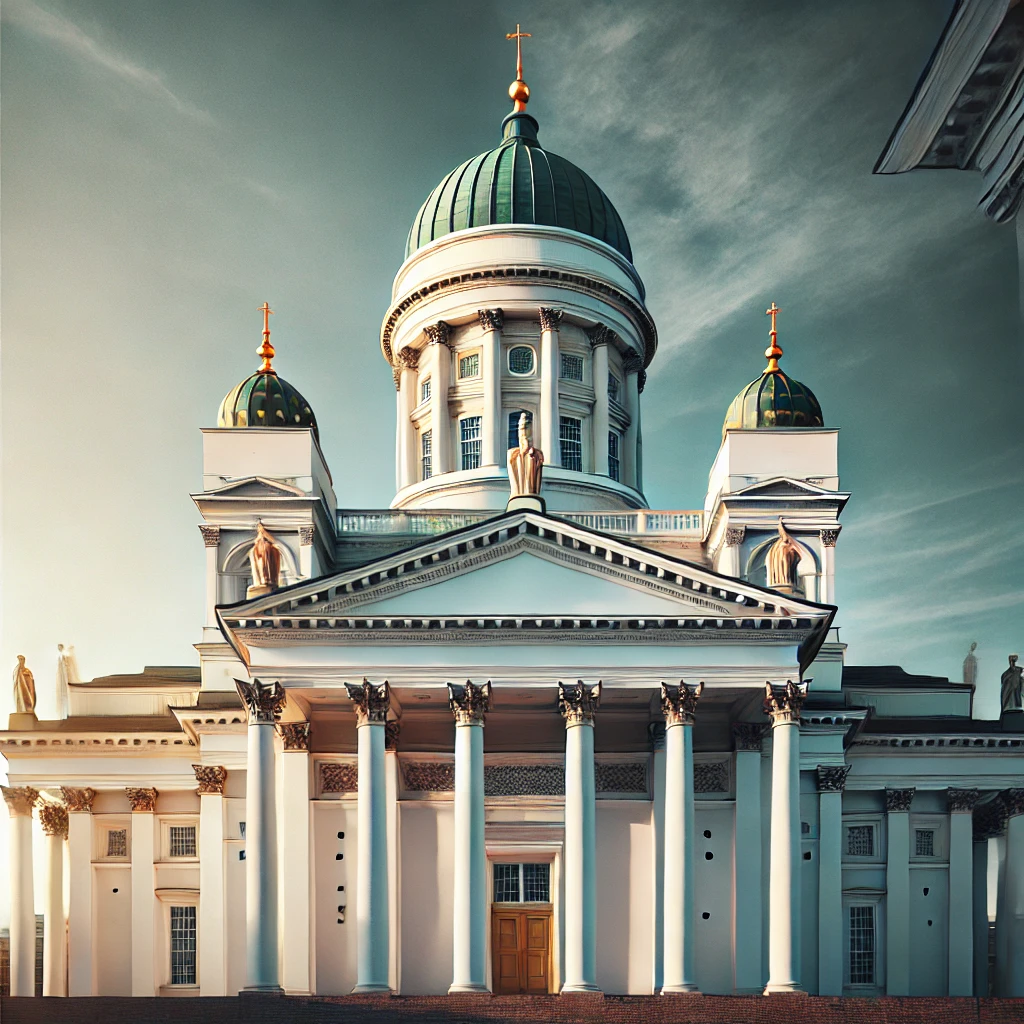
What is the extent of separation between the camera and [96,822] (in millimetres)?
42656

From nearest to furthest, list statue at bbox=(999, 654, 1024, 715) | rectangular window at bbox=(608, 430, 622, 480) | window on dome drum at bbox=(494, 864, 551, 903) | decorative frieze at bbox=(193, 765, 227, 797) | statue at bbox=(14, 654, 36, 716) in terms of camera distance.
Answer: window on dome drum at bbox=(494, 864, 551, 903), decorative frieze at bbox=(193, 765, 227, 797), statue at bbox=(14, 654, 36, 716), statue at bbox=(999, 654, 1024, 715), rectangular window at bbox=(608, 430, 622, 480)

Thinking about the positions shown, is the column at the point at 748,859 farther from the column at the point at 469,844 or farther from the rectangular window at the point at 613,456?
the rectangular window at the point at 613,456

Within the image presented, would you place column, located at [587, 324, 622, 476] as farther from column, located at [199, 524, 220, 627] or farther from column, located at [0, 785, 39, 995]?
column, located at [0, 785, 39, 995]

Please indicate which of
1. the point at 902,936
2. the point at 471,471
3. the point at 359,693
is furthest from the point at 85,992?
the point at 902,936

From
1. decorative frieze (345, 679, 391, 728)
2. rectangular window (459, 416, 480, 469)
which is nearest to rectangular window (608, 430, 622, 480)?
rectangular window (459, 416, 480, 469)

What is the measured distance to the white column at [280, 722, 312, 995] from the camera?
35031 mm

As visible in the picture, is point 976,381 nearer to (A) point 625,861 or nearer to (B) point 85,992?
(A) point 625,861

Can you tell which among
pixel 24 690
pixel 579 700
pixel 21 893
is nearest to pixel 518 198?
pixel 24 690

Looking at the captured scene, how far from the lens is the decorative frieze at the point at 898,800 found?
42.1 meters

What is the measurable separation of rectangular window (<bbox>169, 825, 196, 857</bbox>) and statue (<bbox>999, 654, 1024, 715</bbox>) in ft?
77.8

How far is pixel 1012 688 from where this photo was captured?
43.7m

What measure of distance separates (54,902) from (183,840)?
14.9ft

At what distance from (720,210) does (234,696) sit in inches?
752

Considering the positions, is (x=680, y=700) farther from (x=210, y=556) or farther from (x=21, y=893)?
(x=21, y=893)
